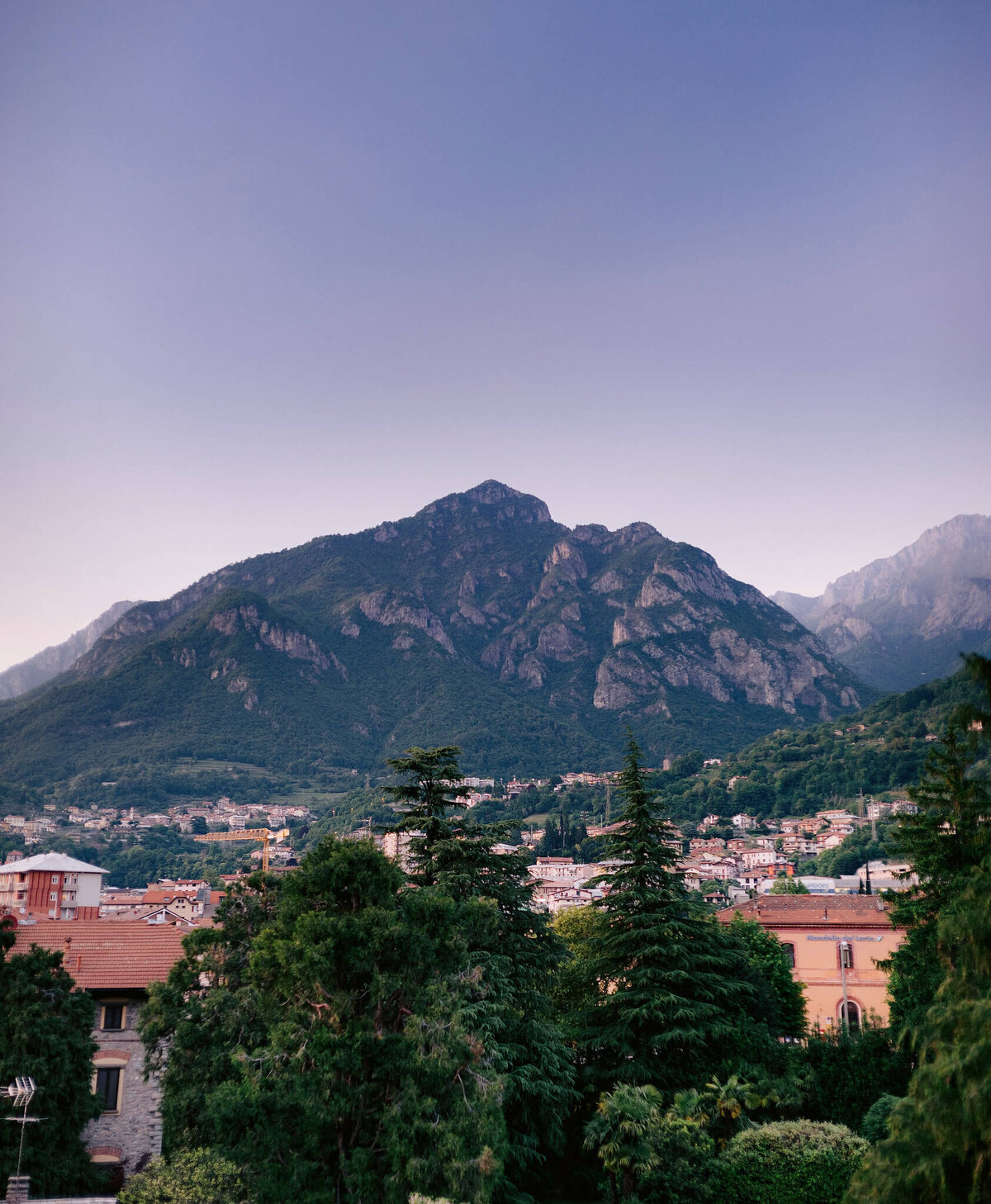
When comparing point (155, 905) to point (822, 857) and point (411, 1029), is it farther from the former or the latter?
point (822, 857)

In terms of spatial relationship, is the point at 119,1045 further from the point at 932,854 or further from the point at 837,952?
the point at 837,952

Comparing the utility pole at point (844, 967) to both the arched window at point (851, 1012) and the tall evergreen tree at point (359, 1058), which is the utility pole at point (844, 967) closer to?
the arched window at point (851, 1012)

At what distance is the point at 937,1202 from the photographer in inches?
312

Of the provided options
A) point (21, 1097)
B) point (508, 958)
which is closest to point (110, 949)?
point (21, 1097)

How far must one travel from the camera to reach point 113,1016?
2361cm

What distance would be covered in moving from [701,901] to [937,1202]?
20.9 meters


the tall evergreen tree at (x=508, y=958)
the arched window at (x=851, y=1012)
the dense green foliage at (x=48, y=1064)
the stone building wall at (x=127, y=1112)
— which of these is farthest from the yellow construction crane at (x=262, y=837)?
the arched window at (x=851, y=1012)

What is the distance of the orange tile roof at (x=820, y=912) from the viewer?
42.7 m

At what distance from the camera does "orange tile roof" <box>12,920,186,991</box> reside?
23.7 m

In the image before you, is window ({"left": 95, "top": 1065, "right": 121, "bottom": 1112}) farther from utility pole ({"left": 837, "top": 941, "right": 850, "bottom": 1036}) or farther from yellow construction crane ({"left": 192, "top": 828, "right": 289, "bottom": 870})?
utility pole ({"left": 837, "top": 941, "right": 850, "bottom": 1036})

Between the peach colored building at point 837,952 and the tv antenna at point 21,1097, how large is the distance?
31496mm

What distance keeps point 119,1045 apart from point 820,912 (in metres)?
31.7

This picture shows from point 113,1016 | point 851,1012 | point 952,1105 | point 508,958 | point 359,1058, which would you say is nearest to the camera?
point 952,1105

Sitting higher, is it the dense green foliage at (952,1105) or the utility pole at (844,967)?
the dense green foliage at (952,1105)
